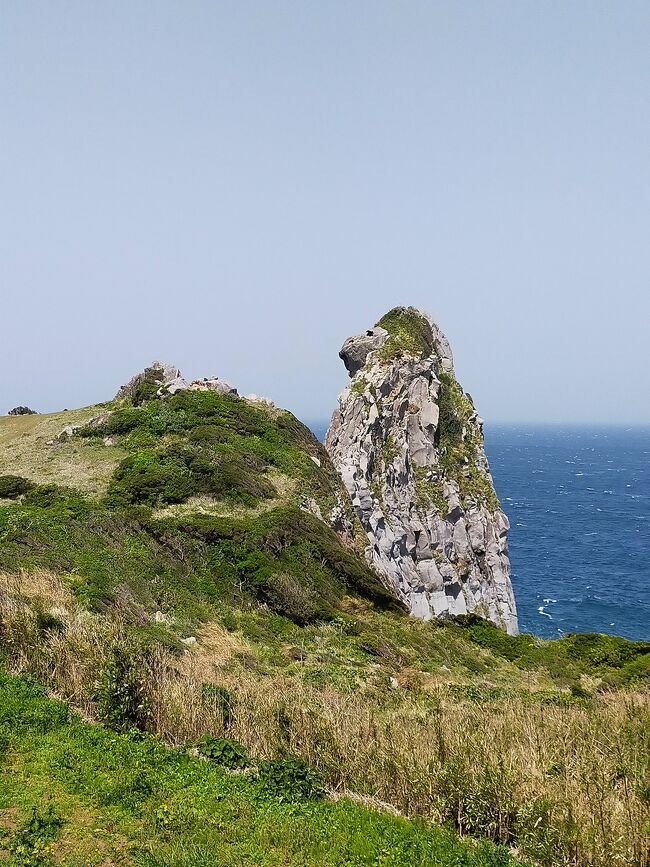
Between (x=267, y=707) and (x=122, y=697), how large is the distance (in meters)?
3.46

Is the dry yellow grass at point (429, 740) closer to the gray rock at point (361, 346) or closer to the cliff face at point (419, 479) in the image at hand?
the cliff face at point (419, 479)

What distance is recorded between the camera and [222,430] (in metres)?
42.8

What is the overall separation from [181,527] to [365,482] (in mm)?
22686

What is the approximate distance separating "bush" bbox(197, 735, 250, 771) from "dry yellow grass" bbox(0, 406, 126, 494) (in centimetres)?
2271

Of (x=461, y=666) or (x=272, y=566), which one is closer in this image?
(x=461, y=666)

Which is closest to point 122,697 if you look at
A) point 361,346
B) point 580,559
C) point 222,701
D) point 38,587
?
point 222,701

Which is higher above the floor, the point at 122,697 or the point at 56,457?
the point at 56,457

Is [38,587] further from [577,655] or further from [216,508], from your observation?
[577,655]

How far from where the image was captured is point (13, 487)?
105 ft

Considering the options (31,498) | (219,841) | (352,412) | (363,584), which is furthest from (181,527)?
(352,412)

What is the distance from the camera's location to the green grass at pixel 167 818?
30.3 ft

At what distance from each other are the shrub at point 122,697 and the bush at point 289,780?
135 inches

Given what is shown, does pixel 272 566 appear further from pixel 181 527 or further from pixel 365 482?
pixel 365 482

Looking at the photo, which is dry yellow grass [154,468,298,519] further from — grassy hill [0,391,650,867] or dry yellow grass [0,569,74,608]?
dry yellow grass [0,569,74,608]
